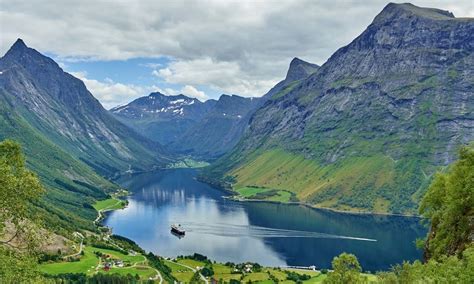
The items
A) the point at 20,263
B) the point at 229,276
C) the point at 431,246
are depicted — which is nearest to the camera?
the point at 20,263

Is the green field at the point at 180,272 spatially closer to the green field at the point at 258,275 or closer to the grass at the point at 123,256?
the green field at the point at 258,275

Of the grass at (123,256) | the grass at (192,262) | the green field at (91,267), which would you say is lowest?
the grass at (192,262)

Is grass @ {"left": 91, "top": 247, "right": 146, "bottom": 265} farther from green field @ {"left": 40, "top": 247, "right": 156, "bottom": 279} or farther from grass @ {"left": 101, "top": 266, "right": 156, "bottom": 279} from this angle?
grass @ {"left": 101, "top": 266, "right": 156, "bottom": 279}

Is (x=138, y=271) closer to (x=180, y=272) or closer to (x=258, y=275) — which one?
(x=180, y=272)

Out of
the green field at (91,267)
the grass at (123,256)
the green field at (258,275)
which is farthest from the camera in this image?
the grass at (123,256)

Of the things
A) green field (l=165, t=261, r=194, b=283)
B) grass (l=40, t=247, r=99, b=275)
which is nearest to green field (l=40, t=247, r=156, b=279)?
grass (l=40, t=247, r=99, b=275)

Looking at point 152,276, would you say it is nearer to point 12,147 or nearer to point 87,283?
point 87,283

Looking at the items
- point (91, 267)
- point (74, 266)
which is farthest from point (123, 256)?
point (74, 266)

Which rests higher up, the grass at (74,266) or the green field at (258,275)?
the grass at (74,266)

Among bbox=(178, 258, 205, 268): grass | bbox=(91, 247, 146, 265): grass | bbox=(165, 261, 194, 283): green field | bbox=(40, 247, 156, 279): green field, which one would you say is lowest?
bbox=(178, 258, 205, 268): grass

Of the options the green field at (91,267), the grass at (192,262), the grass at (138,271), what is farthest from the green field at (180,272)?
the grass at (138,271)

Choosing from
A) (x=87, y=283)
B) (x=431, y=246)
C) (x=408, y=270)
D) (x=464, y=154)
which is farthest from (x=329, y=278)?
(x=87, y=283)
